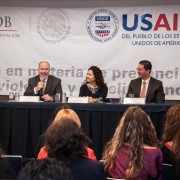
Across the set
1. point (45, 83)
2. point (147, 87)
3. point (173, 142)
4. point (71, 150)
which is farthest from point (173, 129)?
point (45, 83)

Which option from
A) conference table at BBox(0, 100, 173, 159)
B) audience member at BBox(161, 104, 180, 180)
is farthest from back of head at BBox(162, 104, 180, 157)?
conference table at BBox(0, 100, 173, 159)

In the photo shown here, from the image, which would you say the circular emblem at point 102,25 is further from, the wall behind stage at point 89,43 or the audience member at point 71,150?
the audience member at point 71,150

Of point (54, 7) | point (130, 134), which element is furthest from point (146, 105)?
point (54, 7)

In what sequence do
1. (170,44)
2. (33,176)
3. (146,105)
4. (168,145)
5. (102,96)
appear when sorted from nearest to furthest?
1. (33,176)
2. (168,145)
3. (146,105)
4. (102,96)
5. (170,44)

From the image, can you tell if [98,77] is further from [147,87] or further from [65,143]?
[65,143]

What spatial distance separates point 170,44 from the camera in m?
6.07

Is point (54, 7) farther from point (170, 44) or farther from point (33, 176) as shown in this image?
point (33, 176)

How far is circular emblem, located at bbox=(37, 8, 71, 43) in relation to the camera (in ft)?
20.6

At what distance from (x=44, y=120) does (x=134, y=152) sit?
2151mm

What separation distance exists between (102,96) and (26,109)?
4.06 feet

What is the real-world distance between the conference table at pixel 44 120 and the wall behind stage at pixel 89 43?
1760mm

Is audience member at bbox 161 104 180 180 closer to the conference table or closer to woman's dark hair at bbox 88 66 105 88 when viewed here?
the conference table

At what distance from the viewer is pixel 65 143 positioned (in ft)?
6.77

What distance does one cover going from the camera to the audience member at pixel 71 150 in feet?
6.77
